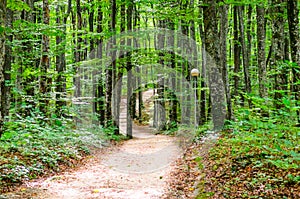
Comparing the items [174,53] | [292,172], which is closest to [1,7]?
[292,172]

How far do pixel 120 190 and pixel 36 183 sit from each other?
213cm

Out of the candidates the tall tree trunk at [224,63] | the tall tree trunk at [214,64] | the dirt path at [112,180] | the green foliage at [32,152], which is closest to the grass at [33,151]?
the green foliage at [32,152]

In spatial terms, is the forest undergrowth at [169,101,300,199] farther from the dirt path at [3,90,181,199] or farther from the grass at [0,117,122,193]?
the grass at [0,117,122,193]

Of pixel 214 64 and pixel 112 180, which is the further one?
pixel 214 64

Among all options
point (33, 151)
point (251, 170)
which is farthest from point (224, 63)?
point (33, 151)

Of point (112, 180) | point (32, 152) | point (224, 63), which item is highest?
point (224, 63)

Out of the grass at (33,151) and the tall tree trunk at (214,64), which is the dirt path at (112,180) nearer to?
the grass at (33,151)

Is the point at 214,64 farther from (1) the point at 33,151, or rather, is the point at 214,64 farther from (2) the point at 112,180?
(1) the point at 33,151

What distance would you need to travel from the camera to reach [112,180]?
8125 mm

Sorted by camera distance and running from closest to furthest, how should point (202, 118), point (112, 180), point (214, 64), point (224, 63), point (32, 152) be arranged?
point (112, 180) → point (32, 152) → point (214, 64) → point (224, 63) → point (202, 118)

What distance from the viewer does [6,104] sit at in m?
11.4

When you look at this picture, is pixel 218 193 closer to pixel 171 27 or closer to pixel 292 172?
pixel 292 172

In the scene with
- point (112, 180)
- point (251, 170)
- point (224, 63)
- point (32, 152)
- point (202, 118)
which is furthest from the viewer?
point (202, 118)

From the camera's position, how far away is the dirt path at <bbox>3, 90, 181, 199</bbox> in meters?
6.41
